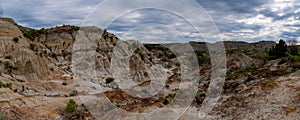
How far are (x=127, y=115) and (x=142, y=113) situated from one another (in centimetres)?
87

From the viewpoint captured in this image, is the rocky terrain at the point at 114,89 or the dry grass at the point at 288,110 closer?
the dry grass at the point at 288,110

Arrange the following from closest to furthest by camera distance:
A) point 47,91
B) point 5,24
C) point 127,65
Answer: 1. point 47,91
2. point 5,24
3. point 127,65

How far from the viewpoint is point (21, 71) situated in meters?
33.4

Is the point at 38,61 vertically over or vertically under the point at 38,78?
over

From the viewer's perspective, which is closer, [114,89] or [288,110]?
[288,110]

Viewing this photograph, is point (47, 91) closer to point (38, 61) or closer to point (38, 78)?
point (38, 78)

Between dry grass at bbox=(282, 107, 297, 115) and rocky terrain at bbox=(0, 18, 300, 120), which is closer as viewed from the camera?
dry grass at bbox=(282, 107, 297, 115)

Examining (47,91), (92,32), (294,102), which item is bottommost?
(47,91)

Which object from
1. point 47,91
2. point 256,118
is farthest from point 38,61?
point 256,118

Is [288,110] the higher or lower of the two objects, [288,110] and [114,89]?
the higher

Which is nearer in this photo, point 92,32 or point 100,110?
point 100,110

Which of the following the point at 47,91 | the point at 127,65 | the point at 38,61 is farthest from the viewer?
the point at 127,65

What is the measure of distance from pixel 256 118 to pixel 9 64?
31.4 m

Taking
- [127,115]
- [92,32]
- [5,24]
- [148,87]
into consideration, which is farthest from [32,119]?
[92,32]
